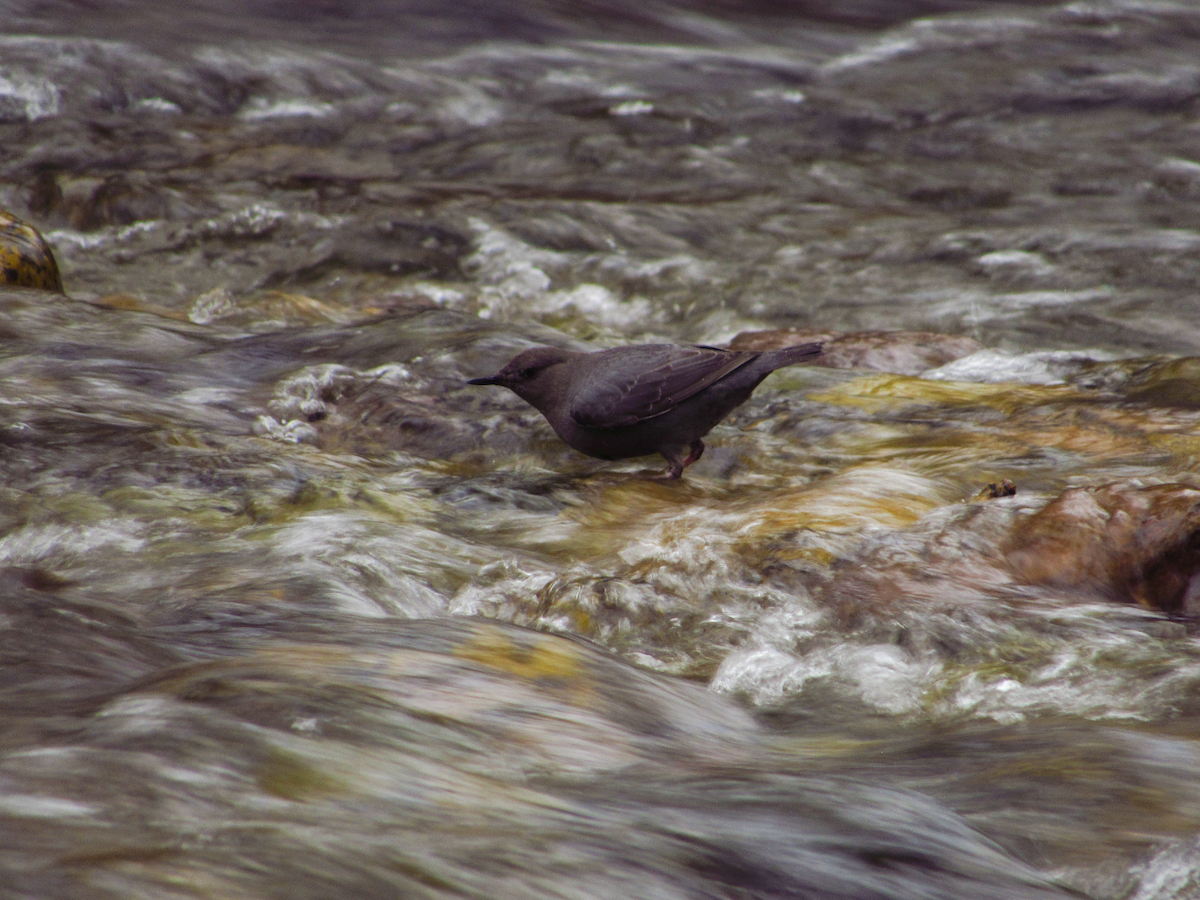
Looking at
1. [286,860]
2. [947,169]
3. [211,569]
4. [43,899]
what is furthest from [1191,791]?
[947,169]

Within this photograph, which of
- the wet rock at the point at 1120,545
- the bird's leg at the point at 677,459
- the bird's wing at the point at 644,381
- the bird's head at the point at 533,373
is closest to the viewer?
the wet rock at the point at 1120,545

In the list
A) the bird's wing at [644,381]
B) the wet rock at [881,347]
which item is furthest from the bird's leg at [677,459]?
the wet rock at [881,347]

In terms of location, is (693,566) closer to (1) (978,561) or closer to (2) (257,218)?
(1) (978,561)

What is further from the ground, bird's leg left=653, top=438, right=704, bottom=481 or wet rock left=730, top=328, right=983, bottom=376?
wet rock left=730, top=328, right=983, bottom=376

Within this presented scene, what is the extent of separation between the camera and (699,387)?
551 centimetres

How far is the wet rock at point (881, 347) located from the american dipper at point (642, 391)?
170 centimetres

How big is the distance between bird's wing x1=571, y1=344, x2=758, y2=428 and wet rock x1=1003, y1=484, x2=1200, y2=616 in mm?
1751

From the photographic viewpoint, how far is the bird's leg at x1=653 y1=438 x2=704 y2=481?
564cm

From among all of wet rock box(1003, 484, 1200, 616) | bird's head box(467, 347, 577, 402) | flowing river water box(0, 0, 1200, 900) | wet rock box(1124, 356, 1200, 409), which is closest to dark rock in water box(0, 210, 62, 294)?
flowing river water box(0, 0, 1200, 900)

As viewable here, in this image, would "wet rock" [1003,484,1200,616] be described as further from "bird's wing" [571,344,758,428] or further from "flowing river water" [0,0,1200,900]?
"bird's wing" [571,344,758,428]

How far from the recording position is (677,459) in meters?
5.67

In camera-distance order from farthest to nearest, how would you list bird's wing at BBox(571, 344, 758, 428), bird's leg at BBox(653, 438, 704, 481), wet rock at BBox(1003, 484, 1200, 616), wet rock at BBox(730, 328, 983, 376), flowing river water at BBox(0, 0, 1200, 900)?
wet rock at BBox(730, 328, 983, 376) < bird's leg at BBox(653, 438, 704, 481) < bird's wing at BBox(571, 344, 758, 428) < wet rock at BBox(1003, 484, 1200, 616) < flowing river water at BBox(0, 0, 1200, 900)

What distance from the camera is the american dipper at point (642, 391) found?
5.44 meters

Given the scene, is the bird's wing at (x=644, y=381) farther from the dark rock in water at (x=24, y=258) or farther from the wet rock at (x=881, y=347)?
the dark rock in water at (x=24, y=258)
